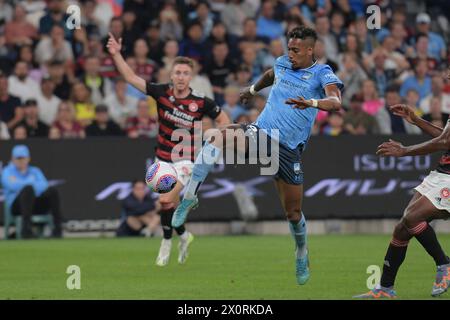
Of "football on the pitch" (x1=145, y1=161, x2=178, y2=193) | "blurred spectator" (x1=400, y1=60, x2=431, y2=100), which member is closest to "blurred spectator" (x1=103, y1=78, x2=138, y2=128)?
"blurred spectator" (x1=400, y1=60, x2=431, y2=100)

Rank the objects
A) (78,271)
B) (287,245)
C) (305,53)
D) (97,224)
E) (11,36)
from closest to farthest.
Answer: (305,53) → (78,271) → (287,245) → (97,224) → (11,36)

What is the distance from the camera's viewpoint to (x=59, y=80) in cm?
2228

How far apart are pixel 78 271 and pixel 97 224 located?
292 inches

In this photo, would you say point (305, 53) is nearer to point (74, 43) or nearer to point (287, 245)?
point (287, 245)

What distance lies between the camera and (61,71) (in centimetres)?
2228

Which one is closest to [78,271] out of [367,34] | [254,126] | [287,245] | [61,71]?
[254,126]

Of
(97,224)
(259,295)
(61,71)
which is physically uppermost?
(61,71)

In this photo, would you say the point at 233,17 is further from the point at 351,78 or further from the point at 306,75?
the point at 306,75

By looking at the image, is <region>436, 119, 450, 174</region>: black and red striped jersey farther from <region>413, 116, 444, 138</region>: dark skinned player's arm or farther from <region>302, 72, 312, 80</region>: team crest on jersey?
<region>302, 72, 312, 80</region>: team crest on jersey

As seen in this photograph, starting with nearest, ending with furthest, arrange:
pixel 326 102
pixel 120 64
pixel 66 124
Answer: pixel 326 102 < pixel 120 64 < pixel 66 124

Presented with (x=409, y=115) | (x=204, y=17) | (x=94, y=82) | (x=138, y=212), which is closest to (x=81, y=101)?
(x=94, y=82)

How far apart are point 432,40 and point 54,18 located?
8.65 metres

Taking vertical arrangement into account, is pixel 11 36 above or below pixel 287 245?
above

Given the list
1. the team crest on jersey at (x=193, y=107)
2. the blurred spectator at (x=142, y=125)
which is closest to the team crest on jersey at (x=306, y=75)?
the team crest on jersey at (x=193, y=107)
